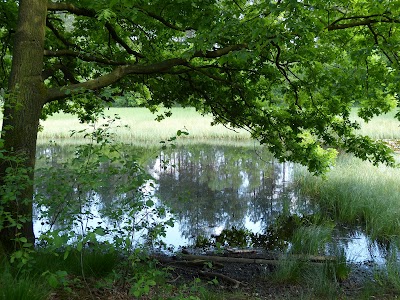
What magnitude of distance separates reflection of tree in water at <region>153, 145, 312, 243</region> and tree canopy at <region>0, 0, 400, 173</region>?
54.6 inches

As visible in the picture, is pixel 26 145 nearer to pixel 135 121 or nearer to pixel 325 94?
pixel 325 94

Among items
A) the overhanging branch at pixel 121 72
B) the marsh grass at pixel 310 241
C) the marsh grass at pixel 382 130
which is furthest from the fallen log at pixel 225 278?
the marsh grass at pixel 382 130

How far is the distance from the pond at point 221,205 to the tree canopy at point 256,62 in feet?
4.33

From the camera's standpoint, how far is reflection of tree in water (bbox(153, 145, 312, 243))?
9656mm

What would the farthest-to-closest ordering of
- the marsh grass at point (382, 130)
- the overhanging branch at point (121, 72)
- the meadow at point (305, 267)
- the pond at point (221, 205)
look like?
the marsh grass at point (382, 130), the pond at point (221, 205), the overhanging branch at point (121, 72), the meadow at point (305, 267)

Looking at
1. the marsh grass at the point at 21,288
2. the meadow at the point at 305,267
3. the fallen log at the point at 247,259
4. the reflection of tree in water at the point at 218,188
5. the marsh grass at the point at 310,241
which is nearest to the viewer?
the marsh grass at the point at 21,288

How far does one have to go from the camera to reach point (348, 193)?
991cm

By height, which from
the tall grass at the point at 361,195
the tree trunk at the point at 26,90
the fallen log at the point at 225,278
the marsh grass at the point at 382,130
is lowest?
the fallen log at the point at 225,278

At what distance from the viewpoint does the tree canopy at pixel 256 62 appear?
514cm

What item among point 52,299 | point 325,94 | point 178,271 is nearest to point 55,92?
point 52,299

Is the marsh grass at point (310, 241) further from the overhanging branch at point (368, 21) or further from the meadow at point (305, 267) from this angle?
the overhanging branch at point (368, 21)

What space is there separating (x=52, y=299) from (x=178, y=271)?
2.83 m

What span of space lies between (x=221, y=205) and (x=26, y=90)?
7.31 metres

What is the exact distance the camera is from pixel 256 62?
668cm
